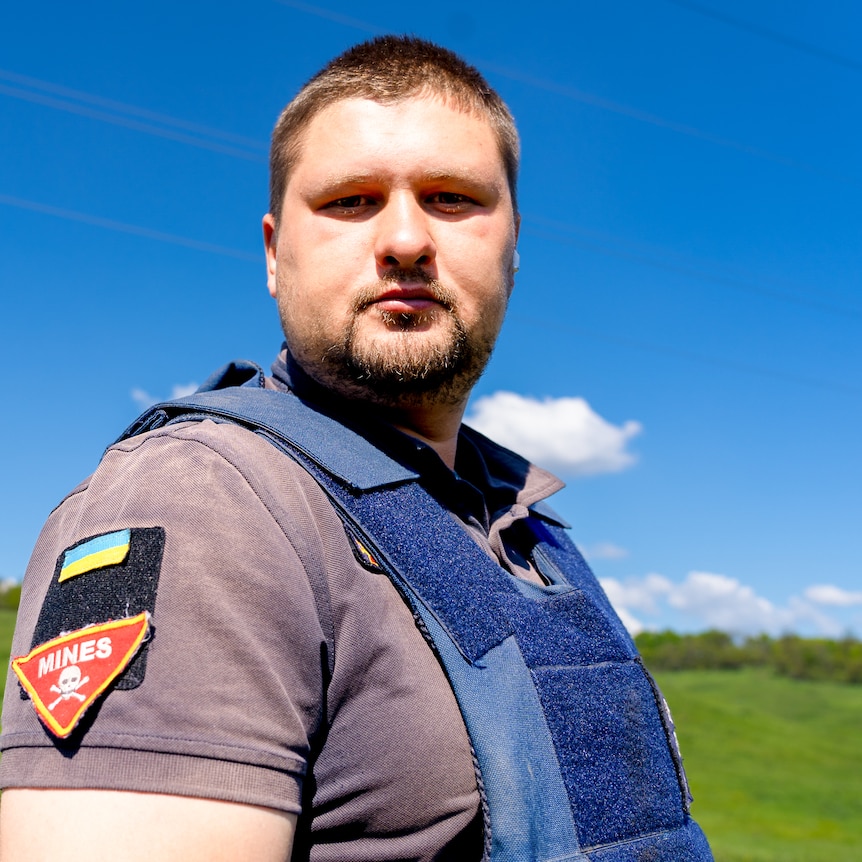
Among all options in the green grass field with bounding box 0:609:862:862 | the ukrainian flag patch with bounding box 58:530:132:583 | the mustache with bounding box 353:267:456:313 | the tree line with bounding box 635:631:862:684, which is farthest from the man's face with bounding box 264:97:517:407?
the tree line with bounding box 635:631:862:684

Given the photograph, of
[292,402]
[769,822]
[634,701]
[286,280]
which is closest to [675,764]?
[634,701]

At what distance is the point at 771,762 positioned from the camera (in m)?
55.6

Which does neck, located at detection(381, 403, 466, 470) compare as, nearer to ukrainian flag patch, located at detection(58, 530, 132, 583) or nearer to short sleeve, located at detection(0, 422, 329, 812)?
short sleeve, located at detection(0, 422, 329, 812)

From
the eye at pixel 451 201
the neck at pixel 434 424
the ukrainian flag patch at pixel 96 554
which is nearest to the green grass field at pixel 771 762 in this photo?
the neck at pixel 434 424

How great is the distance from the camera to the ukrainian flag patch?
1.32 meters

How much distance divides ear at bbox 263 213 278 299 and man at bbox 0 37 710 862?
0.29 meters

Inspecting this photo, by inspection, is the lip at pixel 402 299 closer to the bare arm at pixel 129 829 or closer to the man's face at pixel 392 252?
the man's face at pixel 392 252

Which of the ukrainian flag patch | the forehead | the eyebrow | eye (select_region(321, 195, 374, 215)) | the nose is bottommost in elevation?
the ukrainian flag patch

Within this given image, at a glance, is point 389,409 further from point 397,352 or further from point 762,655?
point 762,655

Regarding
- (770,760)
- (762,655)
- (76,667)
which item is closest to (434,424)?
(76,667)

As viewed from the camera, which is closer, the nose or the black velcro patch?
the black velcro patch

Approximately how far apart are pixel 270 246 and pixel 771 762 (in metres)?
61.1

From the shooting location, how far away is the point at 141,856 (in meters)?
1.10

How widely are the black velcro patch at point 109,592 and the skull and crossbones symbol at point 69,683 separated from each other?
0.23 ft
